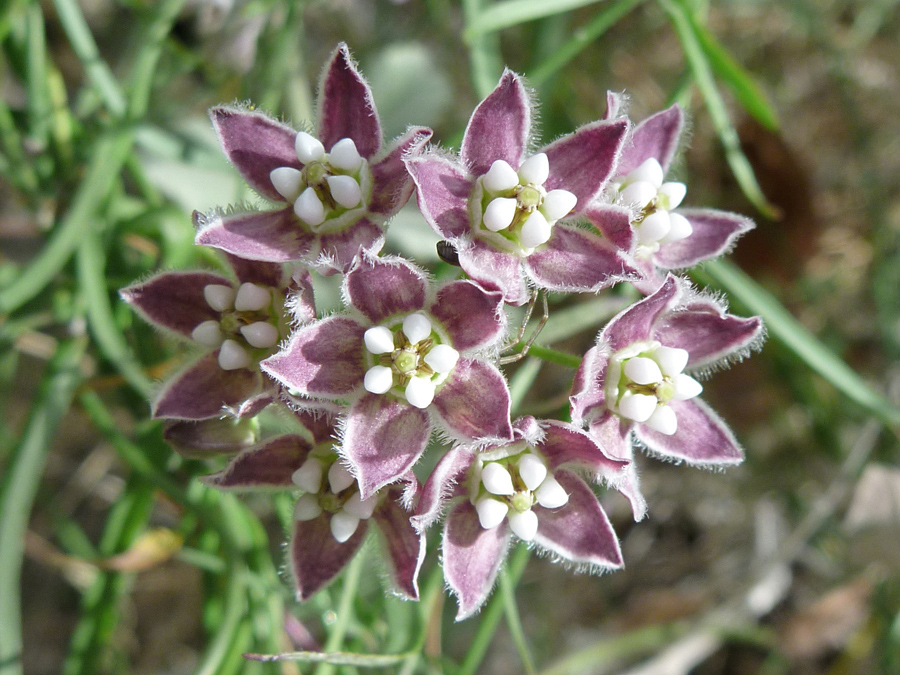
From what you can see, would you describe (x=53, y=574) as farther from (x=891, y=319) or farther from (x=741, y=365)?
(x=891, y=319)

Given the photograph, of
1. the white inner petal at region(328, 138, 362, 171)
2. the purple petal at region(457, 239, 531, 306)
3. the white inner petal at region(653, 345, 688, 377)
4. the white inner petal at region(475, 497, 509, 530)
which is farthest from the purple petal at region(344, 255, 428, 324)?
the white inner petal at region(653, 345, 688, 377)

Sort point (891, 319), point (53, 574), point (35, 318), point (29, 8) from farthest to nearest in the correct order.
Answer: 1. point (53, 574)
2. point (891, 319)
3. point (35, 318)
4. point (29, 8)

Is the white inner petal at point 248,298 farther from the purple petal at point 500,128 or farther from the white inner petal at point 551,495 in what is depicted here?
the white inner petal at point 551,495

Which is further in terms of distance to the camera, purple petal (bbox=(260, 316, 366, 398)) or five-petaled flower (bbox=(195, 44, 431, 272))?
five-petaled flower (bbox=(195, 44, 431, 272))

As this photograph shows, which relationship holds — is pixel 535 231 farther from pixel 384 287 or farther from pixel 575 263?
pixel 384 287

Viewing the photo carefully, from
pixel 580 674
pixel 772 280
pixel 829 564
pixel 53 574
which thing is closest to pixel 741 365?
pixel 772 280

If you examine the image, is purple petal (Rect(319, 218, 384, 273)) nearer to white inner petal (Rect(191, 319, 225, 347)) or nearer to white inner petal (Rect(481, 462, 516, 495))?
white inner petal (Rect(191, 319, 225, 347))
